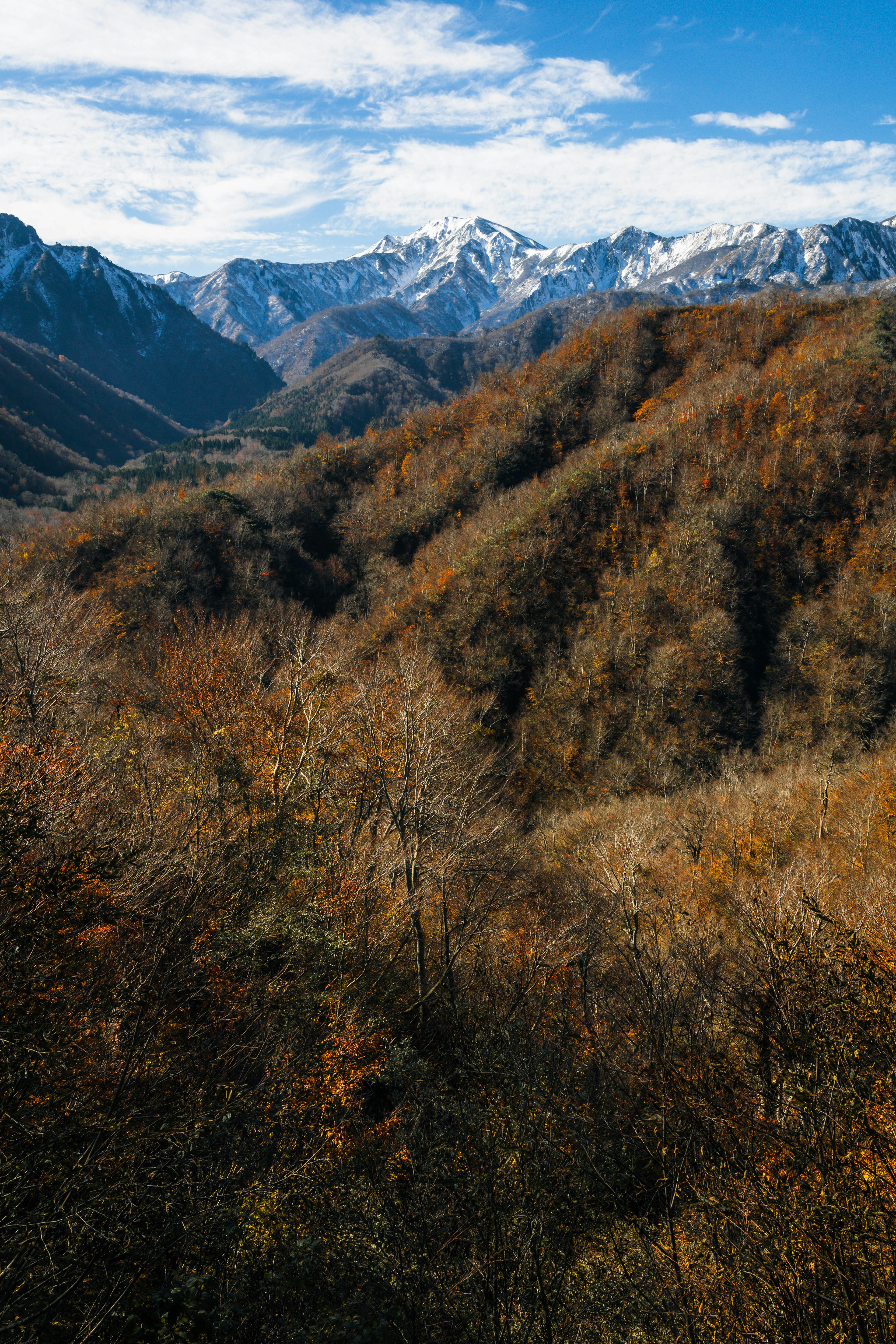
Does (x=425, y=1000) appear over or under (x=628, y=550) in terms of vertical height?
under

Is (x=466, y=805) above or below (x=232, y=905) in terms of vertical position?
below

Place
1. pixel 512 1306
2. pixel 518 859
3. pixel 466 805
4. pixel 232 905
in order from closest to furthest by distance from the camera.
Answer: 1. pixel 512 1306
2. pixel 232 905
3. pixel 466 805
4. pixel 518 859

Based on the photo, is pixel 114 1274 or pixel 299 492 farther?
pixel 299 492

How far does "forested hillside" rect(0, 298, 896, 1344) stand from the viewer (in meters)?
7.06

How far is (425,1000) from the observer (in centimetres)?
1781

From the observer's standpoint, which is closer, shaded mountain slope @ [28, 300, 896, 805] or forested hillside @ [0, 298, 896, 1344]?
forested hillside @ [0, 298, 896, 1344]

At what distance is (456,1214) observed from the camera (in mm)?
9797

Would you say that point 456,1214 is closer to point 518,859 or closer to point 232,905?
point 232,905

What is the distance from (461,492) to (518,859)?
2629 inches

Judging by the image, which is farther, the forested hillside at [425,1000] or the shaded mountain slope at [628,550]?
the shaded mountain slope at [628,550]

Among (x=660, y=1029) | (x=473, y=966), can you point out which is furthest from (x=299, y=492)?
(x=660, y=1029)

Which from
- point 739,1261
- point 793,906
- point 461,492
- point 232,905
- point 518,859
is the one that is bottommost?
point 518,859

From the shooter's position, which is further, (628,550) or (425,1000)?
(628,550)

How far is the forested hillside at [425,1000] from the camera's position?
7.06 m
